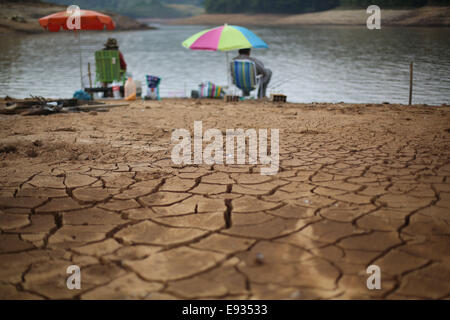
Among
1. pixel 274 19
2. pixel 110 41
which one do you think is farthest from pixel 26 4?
pixel 110 41

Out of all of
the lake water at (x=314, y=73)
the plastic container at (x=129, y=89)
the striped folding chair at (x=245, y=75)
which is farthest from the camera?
the lake water at (x=314, y=73)

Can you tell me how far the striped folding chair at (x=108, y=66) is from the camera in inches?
342

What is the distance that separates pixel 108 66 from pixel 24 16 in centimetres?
3620

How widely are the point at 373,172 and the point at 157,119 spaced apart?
3580 mm

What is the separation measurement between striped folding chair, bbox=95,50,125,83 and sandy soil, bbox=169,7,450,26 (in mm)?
20957

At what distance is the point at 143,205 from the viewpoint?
113 inches

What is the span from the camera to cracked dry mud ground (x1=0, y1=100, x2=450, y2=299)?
1960mm

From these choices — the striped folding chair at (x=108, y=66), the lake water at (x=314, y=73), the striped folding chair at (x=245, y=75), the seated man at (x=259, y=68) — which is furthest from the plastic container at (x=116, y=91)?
the seated man at (x=259, y=68)
